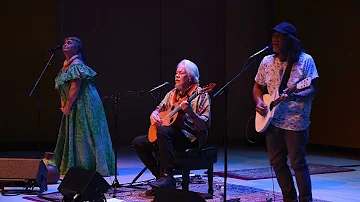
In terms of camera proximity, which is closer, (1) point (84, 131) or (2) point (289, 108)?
(2) point (289, 108)

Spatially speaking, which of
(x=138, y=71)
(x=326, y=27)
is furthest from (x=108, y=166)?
(x=326, y=27)

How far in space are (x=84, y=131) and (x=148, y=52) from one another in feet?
12.0

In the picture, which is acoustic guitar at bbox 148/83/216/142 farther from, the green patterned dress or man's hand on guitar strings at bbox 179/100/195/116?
the green patterned dress

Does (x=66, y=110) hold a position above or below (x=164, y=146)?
above

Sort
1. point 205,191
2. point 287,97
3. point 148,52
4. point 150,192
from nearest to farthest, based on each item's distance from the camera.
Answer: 1. point 287,97
2. point 150,192
3. point 205,191
4. point 148,52

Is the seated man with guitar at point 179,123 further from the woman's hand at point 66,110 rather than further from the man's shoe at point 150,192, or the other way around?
the woman's hand at point 66,110

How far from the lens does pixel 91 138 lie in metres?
7.46

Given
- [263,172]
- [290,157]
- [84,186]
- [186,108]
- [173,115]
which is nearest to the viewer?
[290,157]

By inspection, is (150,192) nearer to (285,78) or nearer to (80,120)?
(80,120)

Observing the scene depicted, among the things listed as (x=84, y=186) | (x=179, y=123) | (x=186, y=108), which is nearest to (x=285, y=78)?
(x=186, y=108)

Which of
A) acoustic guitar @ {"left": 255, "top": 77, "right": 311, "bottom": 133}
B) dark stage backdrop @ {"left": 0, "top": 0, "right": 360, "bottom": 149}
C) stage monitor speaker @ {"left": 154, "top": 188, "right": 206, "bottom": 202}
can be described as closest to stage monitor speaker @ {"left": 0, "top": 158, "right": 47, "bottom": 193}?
acoustic guitar @ {"left": 255, "top": 77, "right": 311, "bottom": 133}

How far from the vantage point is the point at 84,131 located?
24.3ft

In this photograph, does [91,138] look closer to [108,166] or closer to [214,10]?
[108,166]

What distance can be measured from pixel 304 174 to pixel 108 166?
9.84 ft
